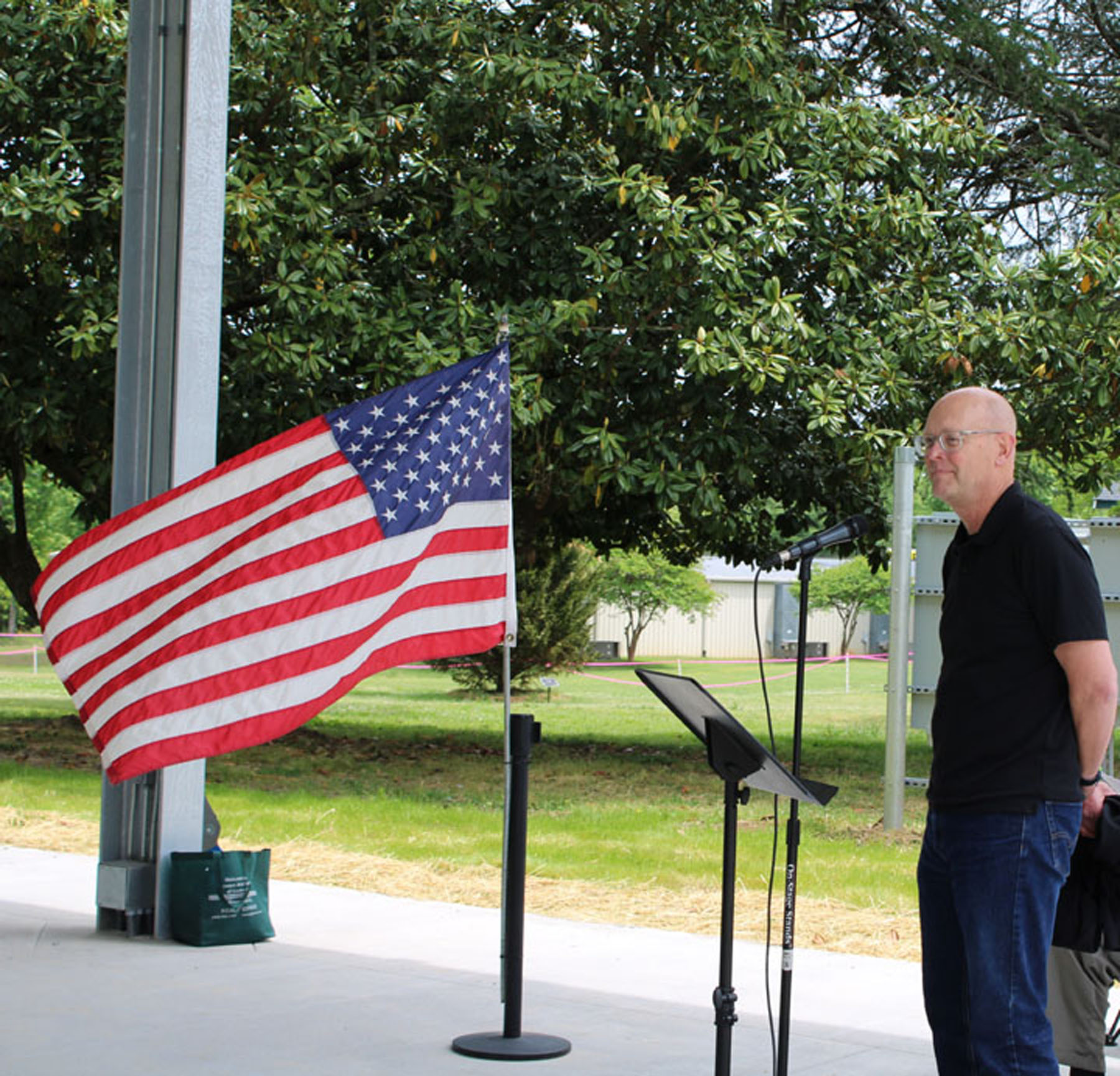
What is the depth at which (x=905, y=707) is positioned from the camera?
11.7 m

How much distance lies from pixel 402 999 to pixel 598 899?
2859mm

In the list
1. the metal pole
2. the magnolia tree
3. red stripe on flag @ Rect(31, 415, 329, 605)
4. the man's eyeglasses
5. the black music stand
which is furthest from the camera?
the magnolia tree

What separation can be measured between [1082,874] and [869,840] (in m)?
7.78

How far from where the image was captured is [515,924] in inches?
229

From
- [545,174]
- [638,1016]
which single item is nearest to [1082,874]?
[638,1016]

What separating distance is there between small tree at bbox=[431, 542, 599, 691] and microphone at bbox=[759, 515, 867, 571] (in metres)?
24.9

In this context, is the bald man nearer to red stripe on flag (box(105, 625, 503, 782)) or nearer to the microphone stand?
the microphone stand

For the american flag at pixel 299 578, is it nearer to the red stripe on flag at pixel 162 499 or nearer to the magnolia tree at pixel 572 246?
the red stripe on flag at pixel 162 499

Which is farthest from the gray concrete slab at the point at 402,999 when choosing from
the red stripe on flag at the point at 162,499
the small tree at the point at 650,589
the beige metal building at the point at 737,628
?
the beige metal building at the point at 737,628

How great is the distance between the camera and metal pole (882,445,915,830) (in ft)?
37.6

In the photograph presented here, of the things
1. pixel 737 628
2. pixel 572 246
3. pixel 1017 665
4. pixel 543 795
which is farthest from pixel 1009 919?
pixel 737 628

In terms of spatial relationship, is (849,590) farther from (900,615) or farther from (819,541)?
(819,541)

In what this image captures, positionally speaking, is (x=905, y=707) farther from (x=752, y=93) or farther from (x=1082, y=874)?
(x=1082, y=874)

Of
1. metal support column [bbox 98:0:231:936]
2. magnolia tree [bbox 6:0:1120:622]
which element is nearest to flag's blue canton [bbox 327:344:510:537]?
metal support column [bbox 98:0:231:936]
